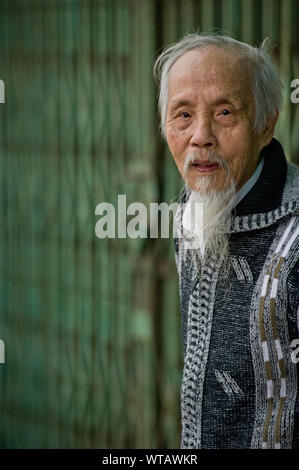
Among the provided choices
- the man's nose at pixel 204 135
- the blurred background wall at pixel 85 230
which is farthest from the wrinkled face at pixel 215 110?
the blurred background wall at pixel 85 230

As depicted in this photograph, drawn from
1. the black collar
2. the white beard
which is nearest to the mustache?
the white beard

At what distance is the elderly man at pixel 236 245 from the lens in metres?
2.10

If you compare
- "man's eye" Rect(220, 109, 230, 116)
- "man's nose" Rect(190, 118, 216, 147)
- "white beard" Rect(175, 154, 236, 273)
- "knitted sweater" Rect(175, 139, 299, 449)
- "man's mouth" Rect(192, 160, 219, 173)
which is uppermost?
"man's eye" Rect(220, 109, 230, 116)

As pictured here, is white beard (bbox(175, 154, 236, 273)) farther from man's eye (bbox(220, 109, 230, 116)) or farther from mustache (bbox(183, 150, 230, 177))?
man's eye (bbox(220, 109, 230, 116))

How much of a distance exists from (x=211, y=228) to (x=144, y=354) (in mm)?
2278

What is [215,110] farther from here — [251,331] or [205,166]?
[251,331]

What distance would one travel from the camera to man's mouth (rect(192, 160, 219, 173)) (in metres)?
2.22

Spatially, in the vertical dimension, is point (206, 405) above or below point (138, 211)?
below

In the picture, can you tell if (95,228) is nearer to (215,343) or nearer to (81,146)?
(81,146)

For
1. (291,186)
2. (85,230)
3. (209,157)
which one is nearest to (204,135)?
(209,157)

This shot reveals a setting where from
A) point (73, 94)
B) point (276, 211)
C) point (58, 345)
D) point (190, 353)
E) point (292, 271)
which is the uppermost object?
point (73, 94)

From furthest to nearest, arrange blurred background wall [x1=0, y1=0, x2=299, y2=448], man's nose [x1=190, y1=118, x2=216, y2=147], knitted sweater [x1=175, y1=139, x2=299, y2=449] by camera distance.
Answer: blurred background wall [x1=0, y1=0, x2=299, y2=448] → man's nose [x1=190, y1=118, x2=216, y2=147] → knitted sweater [x1=175, y1=139, x2=299, y2=449]

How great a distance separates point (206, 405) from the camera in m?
2.27

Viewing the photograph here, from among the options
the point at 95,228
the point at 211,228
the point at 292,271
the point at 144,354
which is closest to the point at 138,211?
the point at 95,228
